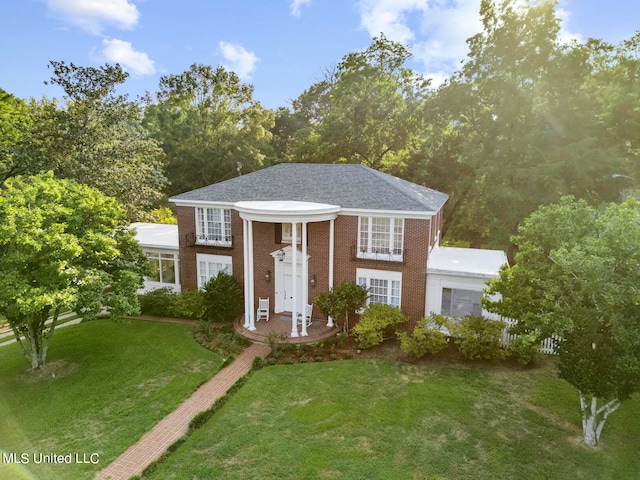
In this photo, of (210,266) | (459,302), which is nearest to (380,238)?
(459,302)

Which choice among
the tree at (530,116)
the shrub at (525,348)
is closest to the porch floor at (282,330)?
the shrub at (525,348)

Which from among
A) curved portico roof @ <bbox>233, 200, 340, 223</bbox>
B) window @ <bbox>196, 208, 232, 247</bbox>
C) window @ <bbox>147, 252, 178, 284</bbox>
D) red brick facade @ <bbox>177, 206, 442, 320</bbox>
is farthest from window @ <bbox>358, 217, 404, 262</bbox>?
window @ <bbox>147, 252, 178, 284</bbox>

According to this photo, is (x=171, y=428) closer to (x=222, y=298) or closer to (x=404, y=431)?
(x=404, y=431)

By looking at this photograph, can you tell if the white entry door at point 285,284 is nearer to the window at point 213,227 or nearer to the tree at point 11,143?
the window at point 213,227

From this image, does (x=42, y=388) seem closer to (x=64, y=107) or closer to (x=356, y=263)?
(x=356, y=263)

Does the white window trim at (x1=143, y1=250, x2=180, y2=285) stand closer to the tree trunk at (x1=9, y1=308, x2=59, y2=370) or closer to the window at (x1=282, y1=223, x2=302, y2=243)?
the window at (x1=282, y1=223, x2=302, y2=243)

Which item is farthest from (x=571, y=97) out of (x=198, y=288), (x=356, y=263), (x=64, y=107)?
(x=64, y=107)
